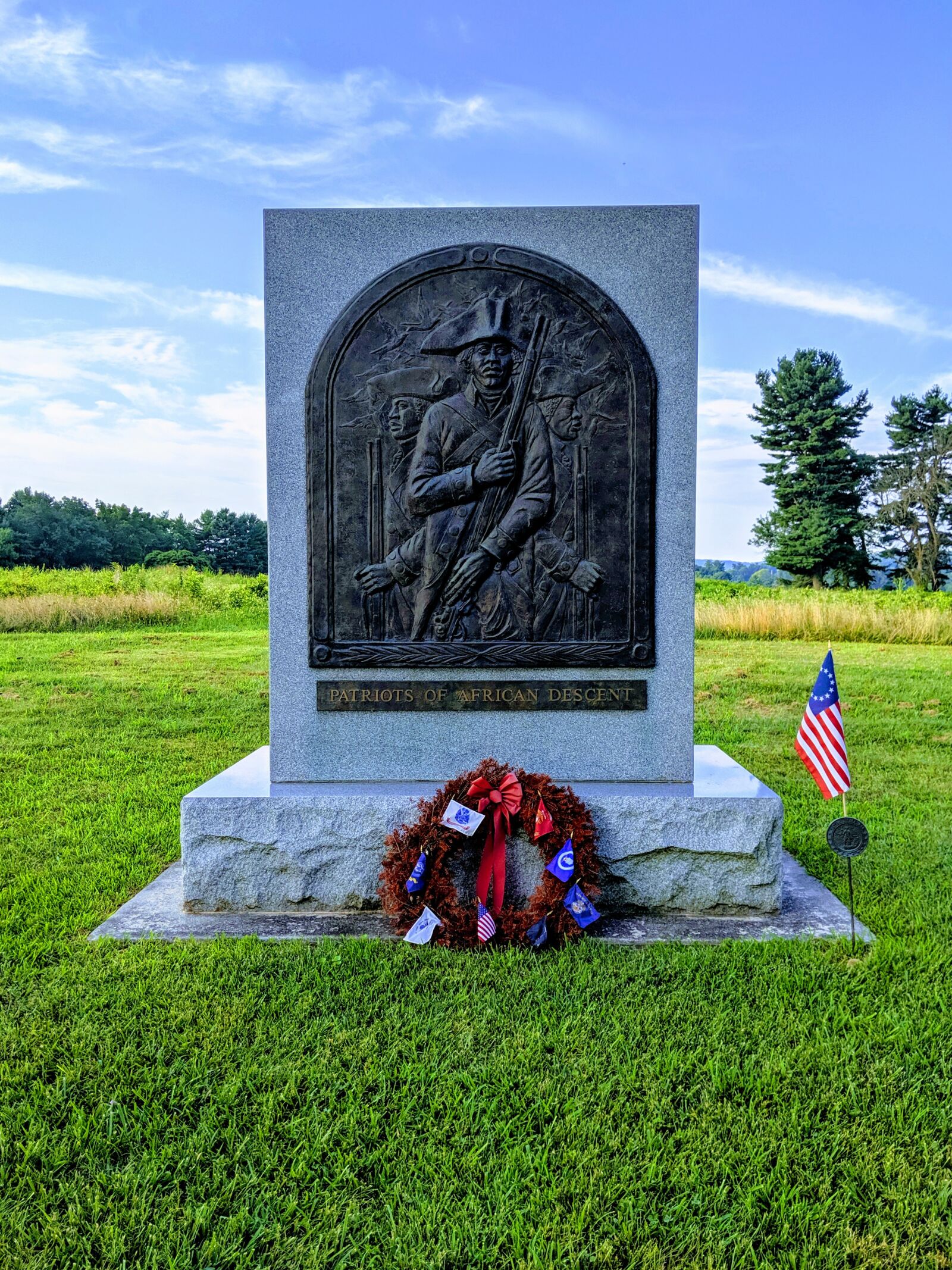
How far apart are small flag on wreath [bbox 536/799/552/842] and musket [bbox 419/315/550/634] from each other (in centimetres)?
107

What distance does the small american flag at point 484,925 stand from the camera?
3.95m

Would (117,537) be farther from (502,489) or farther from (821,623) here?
(502,489)

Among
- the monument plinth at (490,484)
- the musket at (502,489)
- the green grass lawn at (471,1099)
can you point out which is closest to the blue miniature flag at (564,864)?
the green grass lawn at (471,1099)

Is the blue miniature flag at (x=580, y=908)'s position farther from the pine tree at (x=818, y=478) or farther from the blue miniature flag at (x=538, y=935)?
the pine tree at (x=818, y=478)

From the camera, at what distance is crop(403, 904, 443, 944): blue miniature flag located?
12.9 ft

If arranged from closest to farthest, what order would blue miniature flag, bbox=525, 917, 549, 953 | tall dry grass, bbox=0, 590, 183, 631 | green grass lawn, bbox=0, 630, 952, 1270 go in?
green grass lawn, bbox=0, 630, 952, 1270, blue miniature flag, bbox=525, 917, 549, 953, tall dry grass, bbox=0, 590, 183, 631

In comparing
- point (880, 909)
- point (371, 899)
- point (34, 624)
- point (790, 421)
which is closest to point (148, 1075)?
point (371, 899)

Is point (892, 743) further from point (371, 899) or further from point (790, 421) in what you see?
point (790, 421)

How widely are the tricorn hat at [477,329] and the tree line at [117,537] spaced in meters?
22.7

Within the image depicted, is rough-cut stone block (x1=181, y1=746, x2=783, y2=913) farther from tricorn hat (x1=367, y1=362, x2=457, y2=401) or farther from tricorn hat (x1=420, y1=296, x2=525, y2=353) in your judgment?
tricorn hat (x1=420, y1=296, x2=525, y2=353)

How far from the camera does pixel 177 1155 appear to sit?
259cm

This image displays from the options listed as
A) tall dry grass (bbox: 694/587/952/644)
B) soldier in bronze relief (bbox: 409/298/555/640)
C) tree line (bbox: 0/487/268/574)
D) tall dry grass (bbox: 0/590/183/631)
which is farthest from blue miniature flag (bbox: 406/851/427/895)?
tree line (bbox: 0/487/268/574)

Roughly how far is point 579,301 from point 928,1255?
4.09 m

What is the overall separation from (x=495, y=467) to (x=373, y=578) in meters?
0.85
